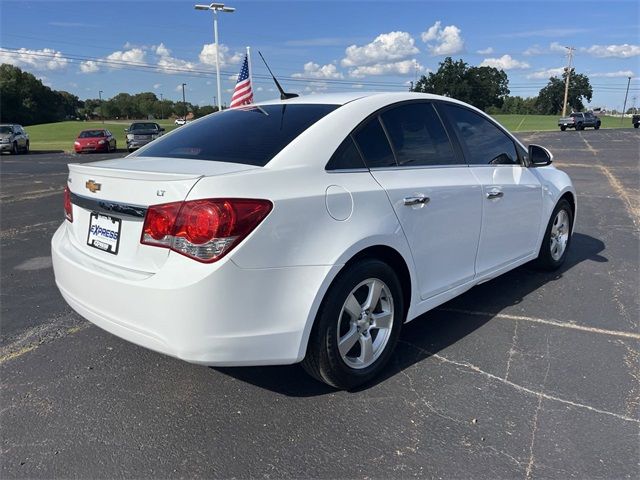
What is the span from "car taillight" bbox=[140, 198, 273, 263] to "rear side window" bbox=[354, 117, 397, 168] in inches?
35.8

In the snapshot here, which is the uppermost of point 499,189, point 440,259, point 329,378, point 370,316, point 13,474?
point 499,189

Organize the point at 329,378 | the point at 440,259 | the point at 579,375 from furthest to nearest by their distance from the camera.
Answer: the point at 440,259 → the point at 579,375 → the point at 329,378

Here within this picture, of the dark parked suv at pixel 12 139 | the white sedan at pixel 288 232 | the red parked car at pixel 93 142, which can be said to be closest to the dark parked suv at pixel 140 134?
the red parked car at pixel 93 142

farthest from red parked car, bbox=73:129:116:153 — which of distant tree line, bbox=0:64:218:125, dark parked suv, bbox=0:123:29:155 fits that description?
distant tree line, bbox=0:64:218:125

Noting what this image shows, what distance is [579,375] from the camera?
3.16 meters

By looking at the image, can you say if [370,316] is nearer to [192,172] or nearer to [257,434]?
[257,434]

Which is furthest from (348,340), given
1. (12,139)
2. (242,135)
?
(12,139)

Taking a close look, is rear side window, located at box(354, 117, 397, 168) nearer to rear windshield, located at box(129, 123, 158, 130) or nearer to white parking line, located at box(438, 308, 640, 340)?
white parking line, located at box(438, 308, 640, 340)

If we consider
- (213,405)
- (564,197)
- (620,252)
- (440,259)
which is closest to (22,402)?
(213,405)

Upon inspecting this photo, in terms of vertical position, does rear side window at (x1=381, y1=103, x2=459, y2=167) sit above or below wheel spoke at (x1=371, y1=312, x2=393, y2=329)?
above

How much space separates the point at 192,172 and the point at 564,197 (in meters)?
4.05

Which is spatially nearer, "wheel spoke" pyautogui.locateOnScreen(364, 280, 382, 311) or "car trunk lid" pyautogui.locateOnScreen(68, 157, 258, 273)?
"car trunk lid" pyautogui.locateOnScreen(68, 157, 258, 273)

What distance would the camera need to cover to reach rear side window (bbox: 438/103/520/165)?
3859 mm

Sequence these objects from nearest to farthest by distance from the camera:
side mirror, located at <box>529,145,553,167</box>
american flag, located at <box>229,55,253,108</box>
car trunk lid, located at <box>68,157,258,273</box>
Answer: car trunk lid, located at <box>68,157,258,273</box>
side mirror, located at <box>529,145,553,167</box>
american flag, located at <box>229,55,253,108</box>
